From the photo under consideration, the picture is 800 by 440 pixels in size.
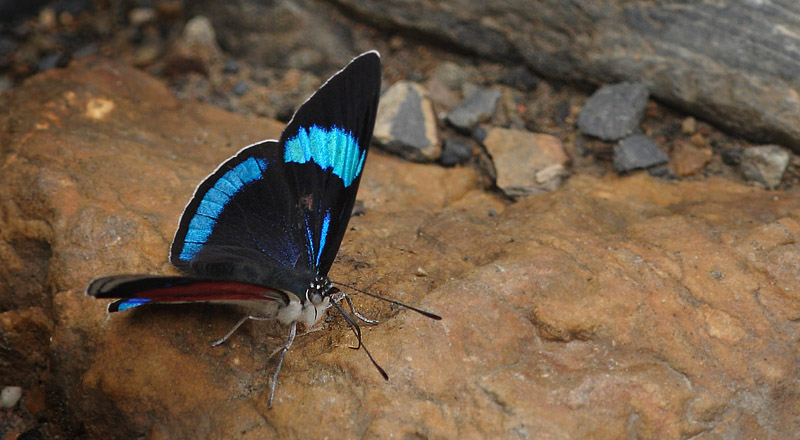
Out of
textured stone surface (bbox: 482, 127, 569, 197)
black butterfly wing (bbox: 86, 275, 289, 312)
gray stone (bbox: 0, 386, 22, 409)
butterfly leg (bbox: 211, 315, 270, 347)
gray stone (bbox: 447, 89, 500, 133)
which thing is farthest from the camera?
gray stone (bbox: 447, 89, 500, 133)

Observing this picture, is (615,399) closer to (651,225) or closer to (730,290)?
(730,290)

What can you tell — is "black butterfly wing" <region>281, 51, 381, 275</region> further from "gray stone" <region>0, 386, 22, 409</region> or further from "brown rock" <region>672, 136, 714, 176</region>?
"brown rock" <region>672, 136, 714, 176</region>

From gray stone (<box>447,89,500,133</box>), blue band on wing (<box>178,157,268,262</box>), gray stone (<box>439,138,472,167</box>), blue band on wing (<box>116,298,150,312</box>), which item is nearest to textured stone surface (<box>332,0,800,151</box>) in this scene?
gray stone (<box>447,89,500,133</box>)

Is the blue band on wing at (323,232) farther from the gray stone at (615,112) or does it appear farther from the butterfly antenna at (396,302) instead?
the gray stone at (615,112)

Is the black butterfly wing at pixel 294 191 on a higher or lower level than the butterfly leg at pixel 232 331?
higher

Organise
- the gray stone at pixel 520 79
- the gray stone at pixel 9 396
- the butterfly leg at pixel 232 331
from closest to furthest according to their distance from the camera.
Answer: the butterfly leg at pixel 232 331 < the gray stone at pixel 9 396 < the gray stone at pixel 520 79

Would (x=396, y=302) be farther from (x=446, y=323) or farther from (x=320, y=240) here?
(x=320, y=240)

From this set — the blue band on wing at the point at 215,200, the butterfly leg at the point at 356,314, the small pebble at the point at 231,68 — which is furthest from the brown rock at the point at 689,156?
the small pebble at the point at 231,68

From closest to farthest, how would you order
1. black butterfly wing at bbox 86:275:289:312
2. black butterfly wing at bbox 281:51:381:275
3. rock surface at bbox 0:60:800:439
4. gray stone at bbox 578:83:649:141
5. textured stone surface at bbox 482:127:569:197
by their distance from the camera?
1. black butterfly wing at bbox 86:275:289:312
2. rock surface at bbox 0:60:800:439
3. black butterfly wing at bbox 281:51:381:275
4. textured stone surface at bbox 482:127:569:197
5. gray stone at bbox 578:83:649:141
